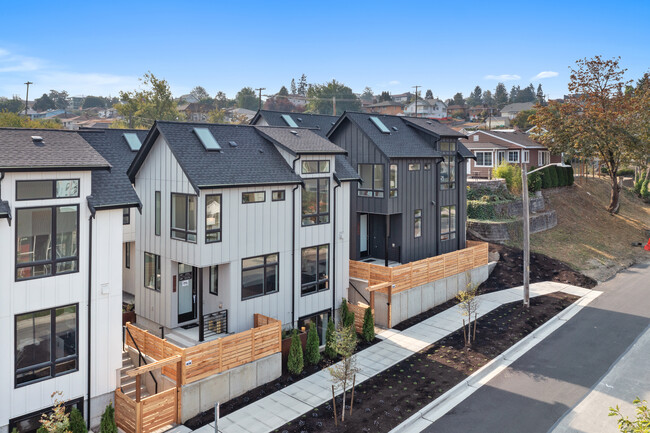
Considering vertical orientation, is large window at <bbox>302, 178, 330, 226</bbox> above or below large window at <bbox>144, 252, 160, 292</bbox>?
above

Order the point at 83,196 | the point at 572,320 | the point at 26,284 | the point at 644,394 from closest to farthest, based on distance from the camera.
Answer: the point at 26,284 → the point at 83,196 → the point at 644,394 → the point at 572,320

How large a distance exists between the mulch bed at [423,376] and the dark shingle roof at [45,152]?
8814mm

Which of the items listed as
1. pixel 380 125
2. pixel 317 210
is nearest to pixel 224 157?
pixel 317 210

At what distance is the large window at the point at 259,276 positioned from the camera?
55.6 ft

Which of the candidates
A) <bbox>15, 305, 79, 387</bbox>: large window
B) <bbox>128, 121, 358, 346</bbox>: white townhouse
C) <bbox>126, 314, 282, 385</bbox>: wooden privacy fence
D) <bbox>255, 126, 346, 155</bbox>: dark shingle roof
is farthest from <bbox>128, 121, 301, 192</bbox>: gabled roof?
<bbox>15, 305, 79, 387</bbox>: large window

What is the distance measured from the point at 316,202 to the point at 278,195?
1.89 meters

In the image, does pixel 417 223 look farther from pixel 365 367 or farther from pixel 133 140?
pixel 133 140

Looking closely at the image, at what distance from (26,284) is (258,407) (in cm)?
715

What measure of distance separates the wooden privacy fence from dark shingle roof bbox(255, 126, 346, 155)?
659 cm

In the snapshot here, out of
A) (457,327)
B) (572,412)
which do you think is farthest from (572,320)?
(572,412)

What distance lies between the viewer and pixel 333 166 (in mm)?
19703

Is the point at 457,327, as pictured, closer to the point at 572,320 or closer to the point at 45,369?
the point at 572,320

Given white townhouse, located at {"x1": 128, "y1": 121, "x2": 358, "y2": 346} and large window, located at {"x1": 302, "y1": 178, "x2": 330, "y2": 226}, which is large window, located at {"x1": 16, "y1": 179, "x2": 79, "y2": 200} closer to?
white townhouse, located at {"x1": 128, "y1": 121, "x2": 358, "y2": 346}

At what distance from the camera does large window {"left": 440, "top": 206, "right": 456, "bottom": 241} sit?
26225 millimetres
